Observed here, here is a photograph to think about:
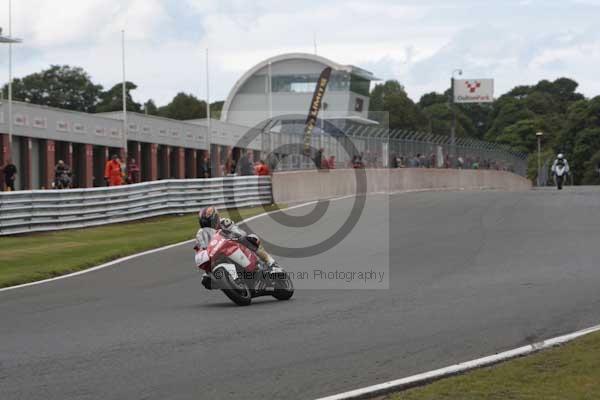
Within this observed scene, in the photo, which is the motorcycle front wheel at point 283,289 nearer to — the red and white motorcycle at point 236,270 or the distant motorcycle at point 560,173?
the red and white motorcycle at point 236,270

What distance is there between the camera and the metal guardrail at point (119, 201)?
74.6 feet

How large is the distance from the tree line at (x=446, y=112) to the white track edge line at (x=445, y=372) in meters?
86.9

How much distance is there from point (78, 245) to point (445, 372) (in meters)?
14.8

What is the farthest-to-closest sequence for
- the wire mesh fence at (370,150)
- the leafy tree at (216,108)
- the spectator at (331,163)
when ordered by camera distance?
the leafy tree at (216,108) < the spectator at (331,163) < the wire mesh fence at (370,150)

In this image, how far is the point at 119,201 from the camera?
25.8m

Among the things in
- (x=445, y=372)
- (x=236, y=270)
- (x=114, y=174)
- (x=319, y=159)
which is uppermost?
(x=319, y=159)

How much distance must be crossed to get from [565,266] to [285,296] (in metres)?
5.07

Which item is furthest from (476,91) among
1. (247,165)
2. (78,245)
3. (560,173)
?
(78,245)

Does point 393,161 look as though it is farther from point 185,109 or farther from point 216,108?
point 216,108

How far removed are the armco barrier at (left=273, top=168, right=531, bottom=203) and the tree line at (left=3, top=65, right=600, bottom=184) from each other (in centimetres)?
4145

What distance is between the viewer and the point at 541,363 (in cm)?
712

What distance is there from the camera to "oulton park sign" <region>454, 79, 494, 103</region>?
374ft

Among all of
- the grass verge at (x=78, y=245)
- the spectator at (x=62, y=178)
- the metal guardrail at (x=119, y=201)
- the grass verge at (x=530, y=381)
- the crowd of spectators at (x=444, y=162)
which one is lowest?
the grass verge at (x=78, y=245)

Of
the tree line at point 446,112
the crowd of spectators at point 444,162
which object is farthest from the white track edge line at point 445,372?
the tree line at point 446,112
